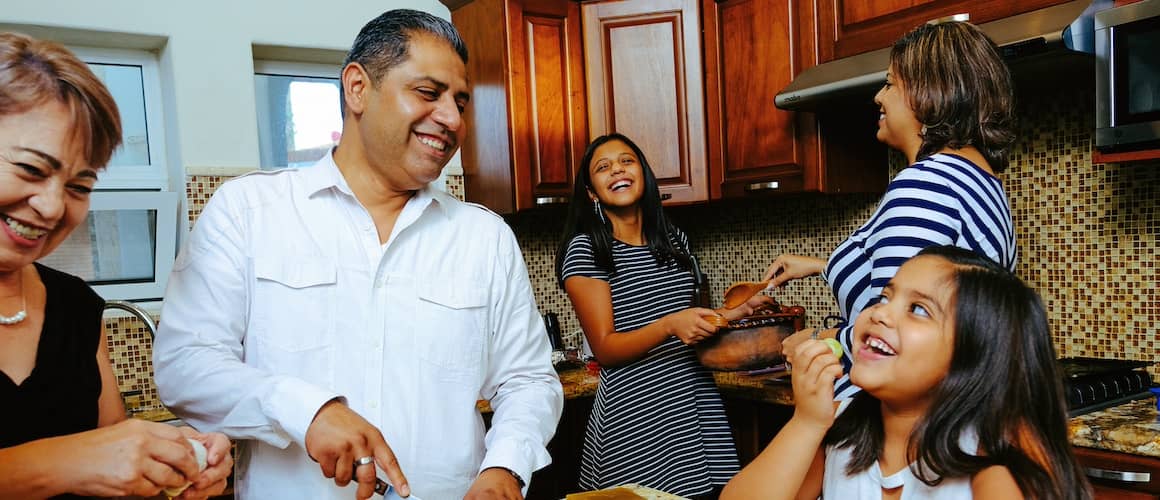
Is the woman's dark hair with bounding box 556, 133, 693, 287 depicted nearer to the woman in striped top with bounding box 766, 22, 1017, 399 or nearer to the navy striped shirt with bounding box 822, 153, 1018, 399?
the woman in striped top with bounding box 766, 22, 1017, 399

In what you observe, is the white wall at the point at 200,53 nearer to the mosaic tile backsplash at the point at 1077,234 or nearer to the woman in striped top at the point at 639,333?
the mosaic tile backsplash at the point at 1077,234

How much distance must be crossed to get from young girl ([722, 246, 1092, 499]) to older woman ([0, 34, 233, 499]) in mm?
775

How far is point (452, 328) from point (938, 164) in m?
0.91

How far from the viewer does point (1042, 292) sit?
8.16 feet

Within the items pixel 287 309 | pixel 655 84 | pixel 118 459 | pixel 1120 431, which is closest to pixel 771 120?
pixel 655 84

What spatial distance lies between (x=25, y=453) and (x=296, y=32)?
2567 millimetres

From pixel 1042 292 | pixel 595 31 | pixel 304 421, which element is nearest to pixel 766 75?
pixel 595 31

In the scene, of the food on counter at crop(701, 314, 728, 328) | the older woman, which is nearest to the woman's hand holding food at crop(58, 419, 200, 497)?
the older woman

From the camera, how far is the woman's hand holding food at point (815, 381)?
1151 mm

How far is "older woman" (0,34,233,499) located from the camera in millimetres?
810

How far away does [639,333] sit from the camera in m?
2.21

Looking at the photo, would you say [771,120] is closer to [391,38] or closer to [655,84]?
[655,84]

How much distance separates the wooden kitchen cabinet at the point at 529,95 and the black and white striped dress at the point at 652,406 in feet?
2.71

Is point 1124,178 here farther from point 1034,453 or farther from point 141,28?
point 141,28
